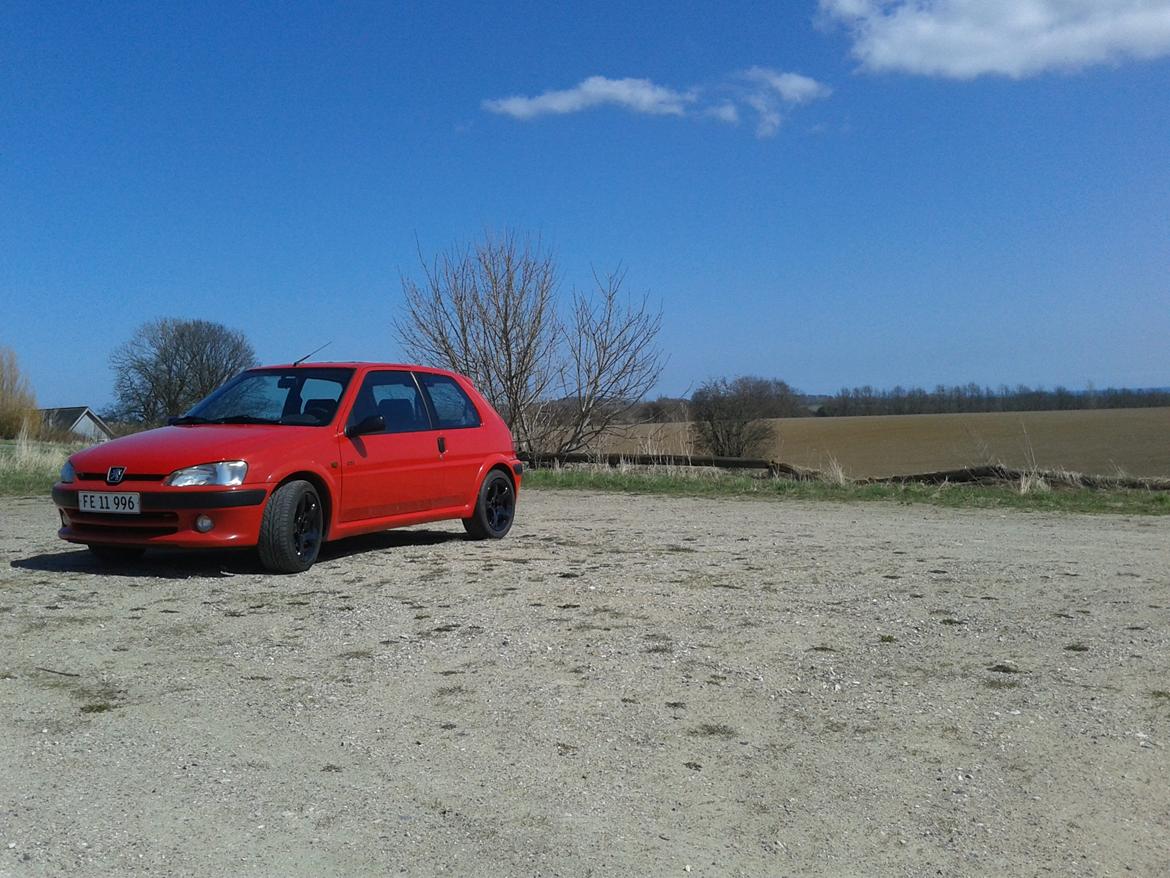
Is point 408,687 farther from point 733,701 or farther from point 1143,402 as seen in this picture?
point 1143,402

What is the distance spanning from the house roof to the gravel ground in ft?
87.8

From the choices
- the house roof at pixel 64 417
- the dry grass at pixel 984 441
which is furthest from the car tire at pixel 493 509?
the house roof at pixel 64 417

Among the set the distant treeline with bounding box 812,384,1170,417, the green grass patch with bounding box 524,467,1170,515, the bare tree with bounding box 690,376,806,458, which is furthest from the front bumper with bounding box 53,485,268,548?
the distant treeline with bounding box 812,384,1170,417

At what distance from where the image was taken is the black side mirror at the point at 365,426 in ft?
27.7

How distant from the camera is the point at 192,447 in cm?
777

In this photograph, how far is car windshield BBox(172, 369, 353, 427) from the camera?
28.1ft

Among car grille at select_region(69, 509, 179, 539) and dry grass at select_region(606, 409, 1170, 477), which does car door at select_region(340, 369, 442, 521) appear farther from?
dry grass at select_region(606, 409, 1170, 477)

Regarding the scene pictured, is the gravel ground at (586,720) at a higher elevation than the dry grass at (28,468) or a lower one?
lower

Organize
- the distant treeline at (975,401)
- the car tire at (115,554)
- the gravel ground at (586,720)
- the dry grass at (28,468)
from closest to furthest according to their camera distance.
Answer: the gravel ground at (586,720), the car tire at (115,554), the dry grass at (28,468), the distant treeline at (975,401)

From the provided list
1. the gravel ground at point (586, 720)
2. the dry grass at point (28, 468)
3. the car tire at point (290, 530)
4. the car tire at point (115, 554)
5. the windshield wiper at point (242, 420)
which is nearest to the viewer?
the gravel ground at point (586, 720)

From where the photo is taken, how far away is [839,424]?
7725cm

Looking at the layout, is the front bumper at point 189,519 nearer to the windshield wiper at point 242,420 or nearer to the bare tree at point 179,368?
the windshield wiper at point 242,420

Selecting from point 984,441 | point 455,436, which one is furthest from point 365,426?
point 984,441

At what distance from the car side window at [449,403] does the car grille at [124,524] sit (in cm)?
256
